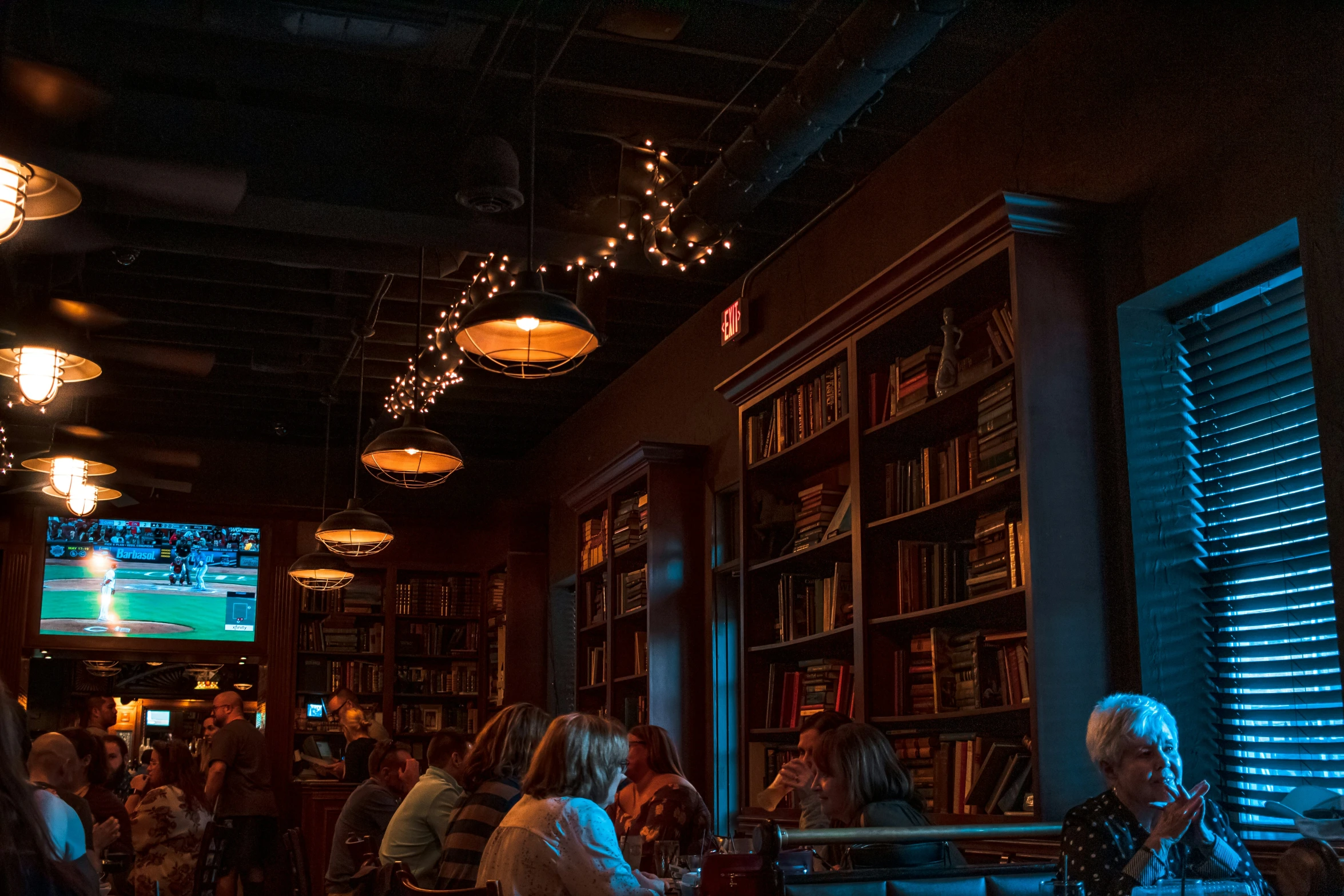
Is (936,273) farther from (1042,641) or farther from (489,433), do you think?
(489,433)

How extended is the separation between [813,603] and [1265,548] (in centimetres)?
213

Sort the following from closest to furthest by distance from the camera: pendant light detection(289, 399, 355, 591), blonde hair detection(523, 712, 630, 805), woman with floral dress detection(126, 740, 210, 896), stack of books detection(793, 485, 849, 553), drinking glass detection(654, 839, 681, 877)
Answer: drinking glass detection(654, 839, 681, 877), blonde hair detection(523, 712, 630, 805), stack of books detection(793, 485, 849, 553), woman with floral dress detection(126, 740, 210, 896), pendant light detection(289, 399, 355, 591)

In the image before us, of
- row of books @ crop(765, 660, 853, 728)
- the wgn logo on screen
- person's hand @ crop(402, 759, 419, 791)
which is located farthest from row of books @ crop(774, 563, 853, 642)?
the wgn logo on screen

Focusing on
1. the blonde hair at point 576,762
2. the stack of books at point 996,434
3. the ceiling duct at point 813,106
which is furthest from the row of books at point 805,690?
the ceiling duct at point 813,106

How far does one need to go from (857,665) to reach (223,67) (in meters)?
3.28

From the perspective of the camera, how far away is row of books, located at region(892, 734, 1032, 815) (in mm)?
4137

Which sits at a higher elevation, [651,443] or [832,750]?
[651,443]

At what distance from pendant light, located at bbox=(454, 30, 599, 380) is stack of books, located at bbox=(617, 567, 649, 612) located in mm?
2322

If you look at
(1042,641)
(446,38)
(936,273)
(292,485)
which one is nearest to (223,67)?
(446,38)

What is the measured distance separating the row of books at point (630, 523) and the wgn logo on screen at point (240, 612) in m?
4.97

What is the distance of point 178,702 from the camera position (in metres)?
11.9

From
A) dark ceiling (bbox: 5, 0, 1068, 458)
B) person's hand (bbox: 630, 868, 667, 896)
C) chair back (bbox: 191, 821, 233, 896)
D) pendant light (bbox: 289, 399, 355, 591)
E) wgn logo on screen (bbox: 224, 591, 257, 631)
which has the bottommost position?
chair back (bbox: 191, 821, 233, 896)

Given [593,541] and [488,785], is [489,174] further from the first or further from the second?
[593,541]

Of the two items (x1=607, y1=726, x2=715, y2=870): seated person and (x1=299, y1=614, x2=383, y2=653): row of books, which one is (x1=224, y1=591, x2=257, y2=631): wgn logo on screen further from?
(x1=607, y1=726, x2=715, y2=870): seated person
